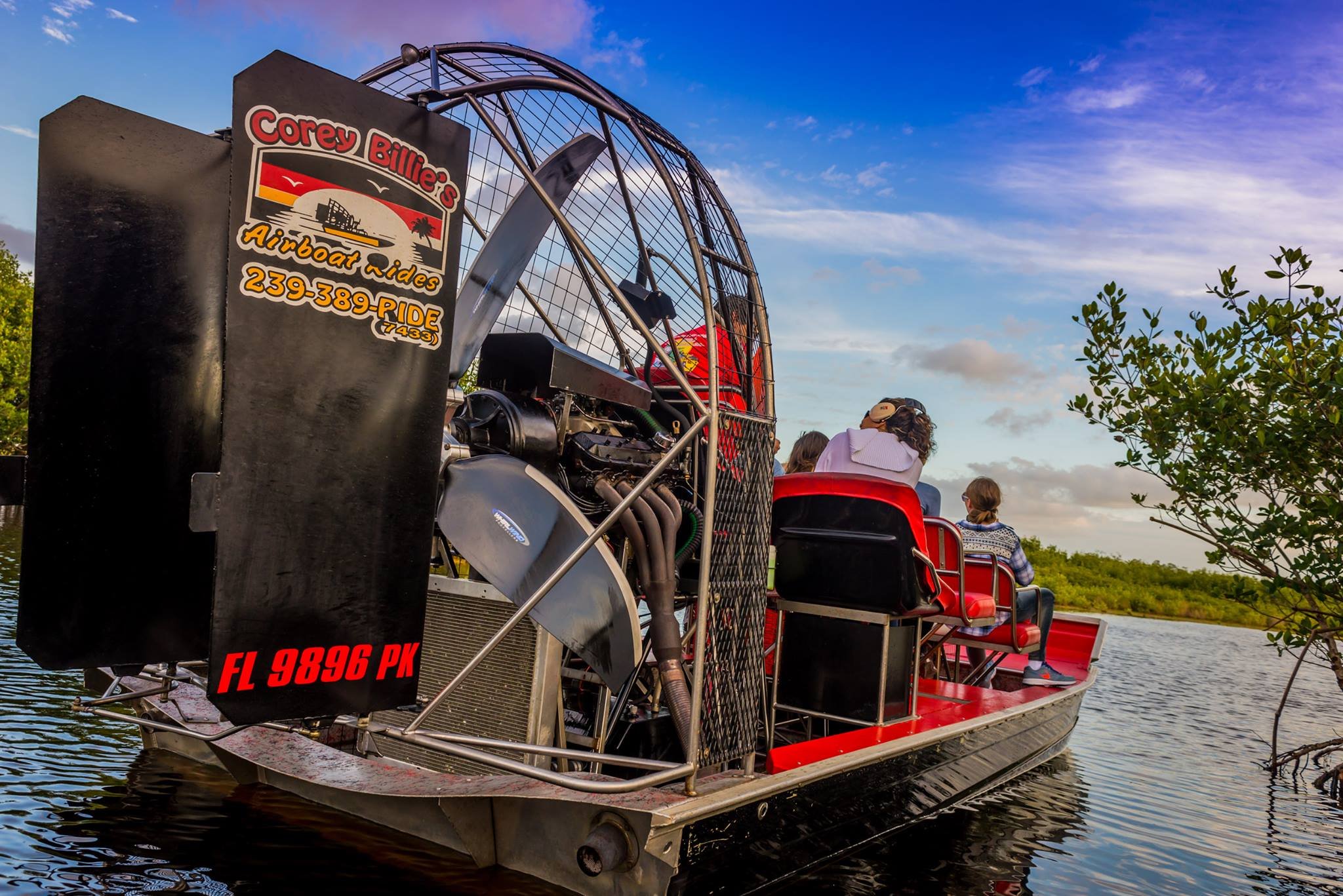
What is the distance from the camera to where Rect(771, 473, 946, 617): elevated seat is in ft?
15.8

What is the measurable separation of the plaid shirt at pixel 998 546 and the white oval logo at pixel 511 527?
466 centimetres

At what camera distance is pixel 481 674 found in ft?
13.5

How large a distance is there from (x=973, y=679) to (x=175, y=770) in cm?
628

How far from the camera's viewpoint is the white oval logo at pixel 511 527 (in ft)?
12.4

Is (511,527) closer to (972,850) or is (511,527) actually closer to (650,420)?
(650,420)

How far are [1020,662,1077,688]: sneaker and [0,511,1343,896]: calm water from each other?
0.66m

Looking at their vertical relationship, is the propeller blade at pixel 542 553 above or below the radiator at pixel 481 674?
above

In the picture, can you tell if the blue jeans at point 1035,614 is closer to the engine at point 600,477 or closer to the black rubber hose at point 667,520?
the engine at point 600,477

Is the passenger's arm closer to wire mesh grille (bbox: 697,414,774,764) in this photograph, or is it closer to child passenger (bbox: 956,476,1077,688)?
child passenger (bbox: 956,476,1077,688)

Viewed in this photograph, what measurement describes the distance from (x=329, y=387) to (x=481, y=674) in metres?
1.52

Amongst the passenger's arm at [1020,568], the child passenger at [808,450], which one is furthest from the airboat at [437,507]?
the passenger's arm at [1020,568]

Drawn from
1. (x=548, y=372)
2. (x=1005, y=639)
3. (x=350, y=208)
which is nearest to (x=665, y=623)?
(x=548, y=372)

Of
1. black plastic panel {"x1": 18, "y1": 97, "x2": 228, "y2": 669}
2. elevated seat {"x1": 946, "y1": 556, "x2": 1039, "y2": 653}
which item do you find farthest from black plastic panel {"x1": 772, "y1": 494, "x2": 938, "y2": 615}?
black plastic panel {"x1": 18, "y1": 97, "x2": 228, "y2": 669}

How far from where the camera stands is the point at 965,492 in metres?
7.82
